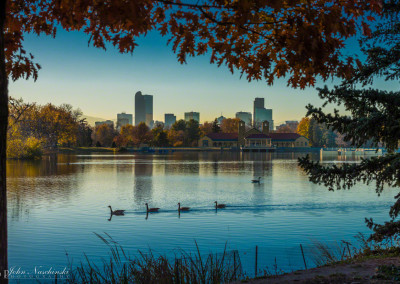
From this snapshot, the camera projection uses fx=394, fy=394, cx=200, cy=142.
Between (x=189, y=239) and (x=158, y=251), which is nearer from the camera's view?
(x=158, y=251)

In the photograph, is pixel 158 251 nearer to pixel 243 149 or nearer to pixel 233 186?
pixel 233 186

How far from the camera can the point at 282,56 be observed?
591cm

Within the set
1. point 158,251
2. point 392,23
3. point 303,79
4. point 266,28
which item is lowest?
point 158,251

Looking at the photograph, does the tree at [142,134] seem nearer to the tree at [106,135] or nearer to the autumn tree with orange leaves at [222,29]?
the tree at [106,135]

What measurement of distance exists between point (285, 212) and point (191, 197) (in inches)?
283

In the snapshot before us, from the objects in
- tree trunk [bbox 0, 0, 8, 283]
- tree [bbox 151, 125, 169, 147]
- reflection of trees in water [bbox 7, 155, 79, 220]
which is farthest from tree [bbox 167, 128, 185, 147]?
tree trunk [bbox 0, 0, 8, 283]

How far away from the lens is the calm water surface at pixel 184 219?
14.0 metres

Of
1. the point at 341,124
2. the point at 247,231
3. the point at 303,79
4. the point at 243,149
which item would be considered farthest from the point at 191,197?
the point at 243,149

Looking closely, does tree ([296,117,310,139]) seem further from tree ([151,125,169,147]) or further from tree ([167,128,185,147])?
tree ([151,125,169,147])

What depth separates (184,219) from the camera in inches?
745

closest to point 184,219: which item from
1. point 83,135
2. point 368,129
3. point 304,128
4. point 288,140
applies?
point 368,129

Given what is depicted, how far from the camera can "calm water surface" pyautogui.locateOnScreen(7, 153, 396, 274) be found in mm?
14000

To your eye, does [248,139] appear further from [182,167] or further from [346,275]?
[346,275]

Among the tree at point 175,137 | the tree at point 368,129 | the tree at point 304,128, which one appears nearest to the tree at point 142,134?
the tree at point 175,137
